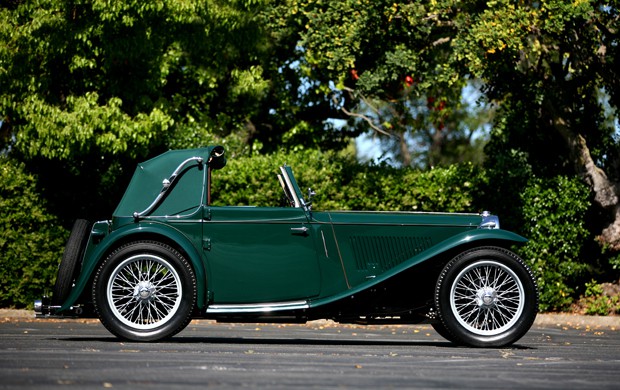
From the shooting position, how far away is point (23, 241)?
15570 millimetres

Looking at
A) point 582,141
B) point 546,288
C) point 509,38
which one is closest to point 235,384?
point 509,38

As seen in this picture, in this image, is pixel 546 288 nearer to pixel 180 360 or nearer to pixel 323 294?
pixel 323 294

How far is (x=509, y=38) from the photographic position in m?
14.2

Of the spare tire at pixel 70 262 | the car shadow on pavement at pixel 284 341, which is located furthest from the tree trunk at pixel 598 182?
the spare tire at pixel 70 262

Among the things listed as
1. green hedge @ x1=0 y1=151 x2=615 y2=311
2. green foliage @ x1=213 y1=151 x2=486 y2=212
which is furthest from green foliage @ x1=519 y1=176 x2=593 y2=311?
green foliage @ x1=213 y1=151 x2=486 y2=212

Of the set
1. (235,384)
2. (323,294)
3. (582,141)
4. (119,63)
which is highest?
(119,63)

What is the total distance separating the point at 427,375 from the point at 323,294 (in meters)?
2.74

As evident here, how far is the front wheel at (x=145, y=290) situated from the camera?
9.45 meters

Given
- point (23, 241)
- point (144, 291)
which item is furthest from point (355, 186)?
point (144, 291)

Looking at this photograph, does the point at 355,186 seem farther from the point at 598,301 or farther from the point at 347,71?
the point at 598,301

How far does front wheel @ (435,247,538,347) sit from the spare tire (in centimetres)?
342

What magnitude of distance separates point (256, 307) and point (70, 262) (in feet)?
6.08

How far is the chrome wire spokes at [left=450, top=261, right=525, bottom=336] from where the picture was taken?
9578 mm

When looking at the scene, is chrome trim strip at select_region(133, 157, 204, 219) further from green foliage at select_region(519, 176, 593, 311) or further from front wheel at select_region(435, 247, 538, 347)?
green foliage at select_region(519, 176, 593, 311)
